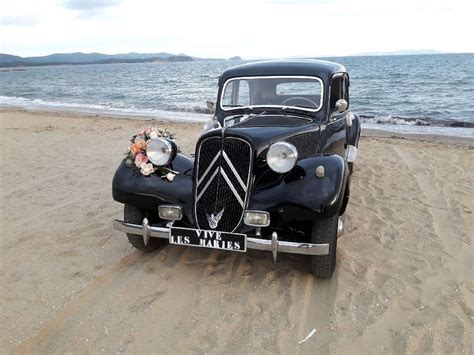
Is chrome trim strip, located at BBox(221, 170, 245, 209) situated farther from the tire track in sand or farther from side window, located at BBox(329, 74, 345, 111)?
side window, located at BBox(329, 74, 345, 111)

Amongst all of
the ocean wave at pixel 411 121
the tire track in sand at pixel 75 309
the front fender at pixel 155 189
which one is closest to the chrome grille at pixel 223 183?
the front fender at pixel 155 189

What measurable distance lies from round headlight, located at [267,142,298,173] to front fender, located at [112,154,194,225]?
793mm

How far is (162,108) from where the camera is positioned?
840 inches

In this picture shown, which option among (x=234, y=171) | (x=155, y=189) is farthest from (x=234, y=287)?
(x=155, y=189)

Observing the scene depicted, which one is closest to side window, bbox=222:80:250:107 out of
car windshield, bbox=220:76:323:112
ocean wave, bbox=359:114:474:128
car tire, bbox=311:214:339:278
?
car windshield, bbox=220:76:323:112

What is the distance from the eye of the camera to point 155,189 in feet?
12.0

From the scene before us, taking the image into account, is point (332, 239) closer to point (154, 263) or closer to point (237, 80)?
point (154, 263)

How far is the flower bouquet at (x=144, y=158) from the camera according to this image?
3750mm

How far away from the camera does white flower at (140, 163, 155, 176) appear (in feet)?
12.3

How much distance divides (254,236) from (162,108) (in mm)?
18894

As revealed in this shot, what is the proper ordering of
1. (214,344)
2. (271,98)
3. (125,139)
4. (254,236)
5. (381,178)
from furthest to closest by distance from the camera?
1. (125,139)
2. (381,178)
3. (271,98)
4. (254,236)
5. (214,344)

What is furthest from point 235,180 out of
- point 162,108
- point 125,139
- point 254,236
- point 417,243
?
point 162,108

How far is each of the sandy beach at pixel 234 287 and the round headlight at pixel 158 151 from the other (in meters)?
0.97

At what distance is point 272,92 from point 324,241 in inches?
84.6
